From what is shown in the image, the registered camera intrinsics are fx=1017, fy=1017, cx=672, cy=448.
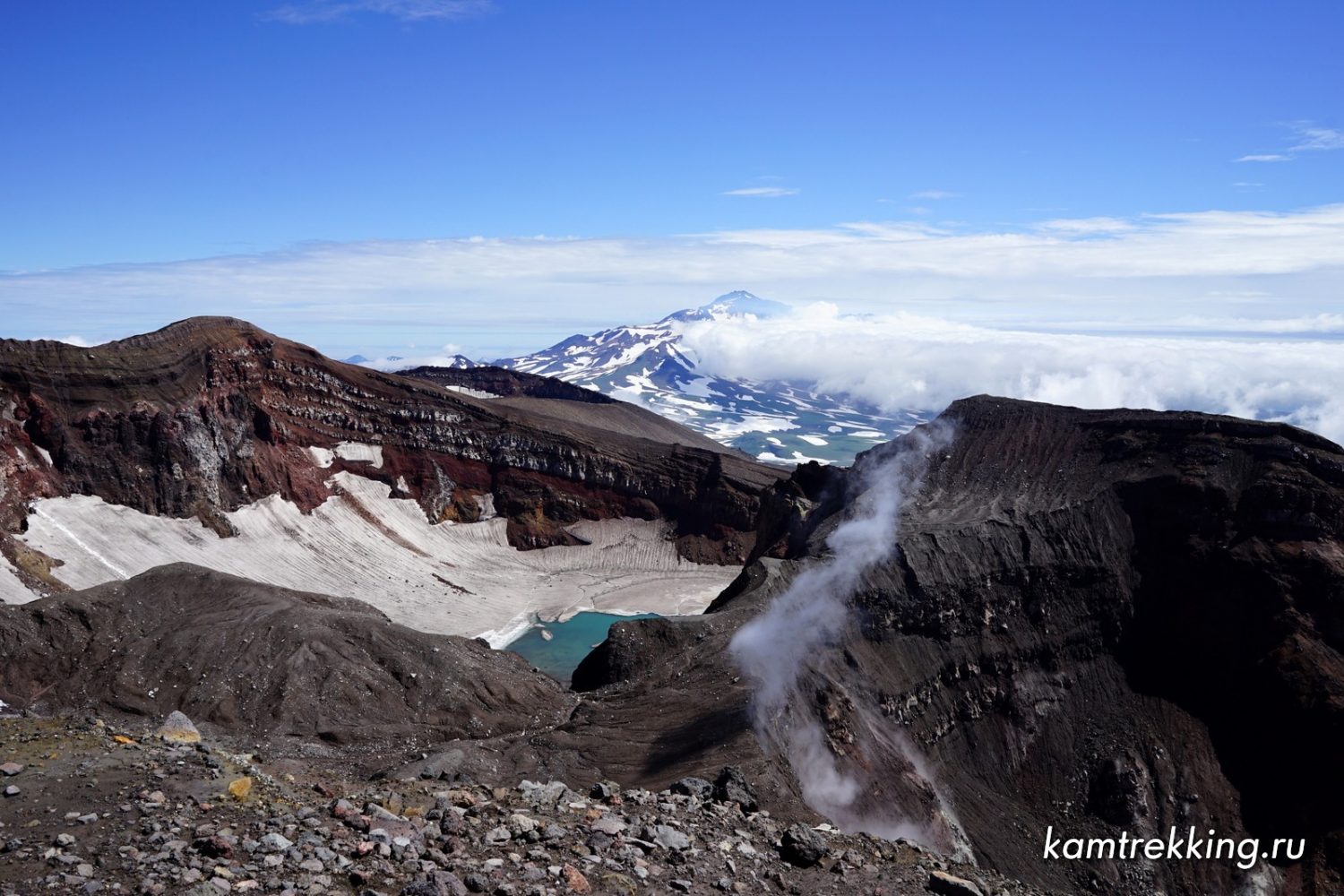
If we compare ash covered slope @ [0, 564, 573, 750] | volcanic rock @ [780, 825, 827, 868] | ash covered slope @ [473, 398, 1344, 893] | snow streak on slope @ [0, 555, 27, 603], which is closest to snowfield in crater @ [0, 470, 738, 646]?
snow streak on slope @ [0, 555, 27, 603]

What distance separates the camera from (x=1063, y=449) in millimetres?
66125

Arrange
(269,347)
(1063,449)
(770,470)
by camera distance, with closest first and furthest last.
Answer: (1063,449) < (269,347) < (770,470)

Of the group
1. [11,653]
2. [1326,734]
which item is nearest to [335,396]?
[11,653]

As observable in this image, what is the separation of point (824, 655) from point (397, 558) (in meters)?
57.6

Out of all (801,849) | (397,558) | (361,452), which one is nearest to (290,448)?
(361,452)

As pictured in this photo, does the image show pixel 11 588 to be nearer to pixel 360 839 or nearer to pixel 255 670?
pixel 255 670

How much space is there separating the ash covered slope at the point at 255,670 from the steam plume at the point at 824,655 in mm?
11161

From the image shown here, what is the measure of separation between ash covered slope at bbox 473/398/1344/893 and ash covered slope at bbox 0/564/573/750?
21.1 ft

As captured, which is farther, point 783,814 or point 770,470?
point 770,470

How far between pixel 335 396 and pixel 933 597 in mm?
74746

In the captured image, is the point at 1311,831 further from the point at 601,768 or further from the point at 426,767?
the point at 426,767

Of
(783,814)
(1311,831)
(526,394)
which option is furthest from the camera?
(526,394)

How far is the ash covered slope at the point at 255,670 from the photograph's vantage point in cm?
4503

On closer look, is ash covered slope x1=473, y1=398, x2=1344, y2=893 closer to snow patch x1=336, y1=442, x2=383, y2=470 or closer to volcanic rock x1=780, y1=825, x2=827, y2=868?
volcanic rock x1=780, y1=825, x2=827, y2=868
